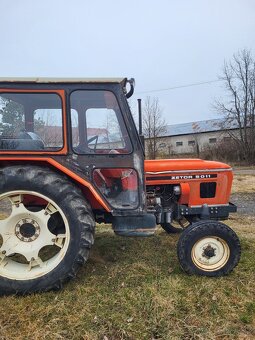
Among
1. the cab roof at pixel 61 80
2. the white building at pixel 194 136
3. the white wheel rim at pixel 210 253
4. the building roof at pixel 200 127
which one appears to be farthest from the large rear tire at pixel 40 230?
the building roof at pixel 200 127

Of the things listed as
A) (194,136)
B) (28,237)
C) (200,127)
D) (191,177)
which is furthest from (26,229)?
(200,127)

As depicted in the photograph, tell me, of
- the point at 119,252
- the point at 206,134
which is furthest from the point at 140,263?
the point at 206,134

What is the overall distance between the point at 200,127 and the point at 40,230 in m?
35.5

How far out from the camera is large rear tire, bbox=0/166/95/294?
321cm

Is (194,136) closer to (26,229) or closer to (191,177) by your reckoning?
(191,177)

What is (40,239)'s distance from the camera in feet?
11.1

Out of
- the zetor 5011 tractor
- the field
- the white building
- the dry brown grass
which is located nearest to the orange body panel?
the zetor 5011 tractor

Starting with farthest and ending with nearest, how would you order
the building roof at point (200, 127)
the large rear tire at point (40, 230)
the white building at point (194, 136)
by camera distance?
1. the white building at point (194, 136)
2. the building roof at point (200, 127)
3. the large rear tire at point (40, 230)

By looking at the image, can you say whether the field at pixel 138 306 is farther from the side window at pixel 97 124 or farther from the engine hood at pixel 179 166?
the side window at pixel 97 124

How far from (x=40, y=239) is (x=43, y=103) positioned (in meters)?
1.39

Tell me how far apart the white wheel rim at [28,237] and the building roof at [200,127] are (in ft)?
99.1

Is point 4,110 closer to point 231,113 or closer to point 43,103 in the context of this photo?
point 43,103

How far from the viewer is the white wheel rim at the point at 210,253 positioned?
3654 mm

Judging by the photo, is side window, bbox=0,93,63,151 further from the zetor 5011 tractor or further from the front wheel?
the front wheel
